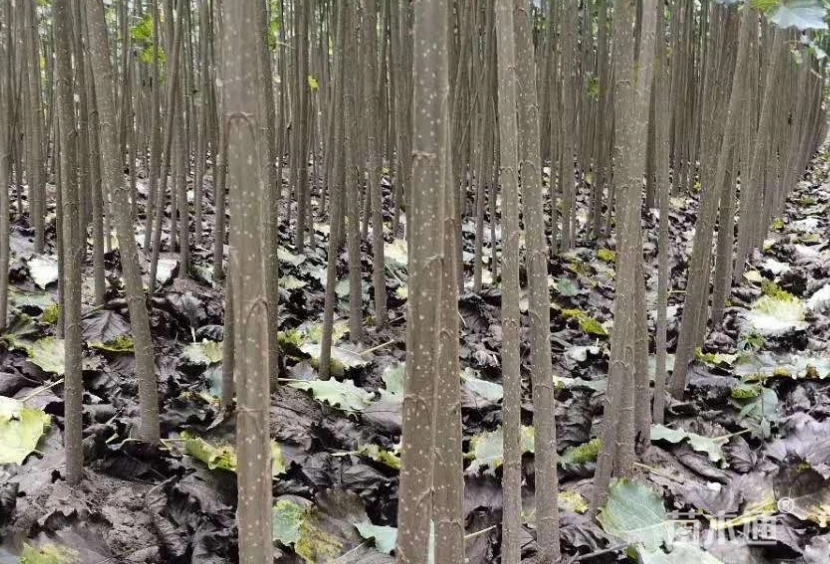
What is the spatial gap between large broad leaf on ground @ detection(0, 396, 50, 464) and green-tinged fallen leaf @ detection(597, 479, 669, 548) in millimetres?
1107

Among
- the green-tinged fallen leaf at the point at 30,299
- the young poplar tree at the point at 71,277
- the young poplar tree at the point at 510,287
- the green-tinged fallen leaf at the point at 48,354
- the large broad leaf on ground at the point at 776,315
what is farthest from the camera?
the large broad leaf on ground at the point at 776,315

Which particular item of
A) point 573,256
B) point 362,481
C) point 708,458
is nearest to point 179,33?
point 362,481

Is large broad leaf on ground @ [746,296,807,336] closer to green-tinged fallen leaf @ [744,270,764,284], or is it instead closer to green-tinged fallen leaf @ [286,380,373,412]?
green-tinged fallen leaf @ [744,270,764,284]

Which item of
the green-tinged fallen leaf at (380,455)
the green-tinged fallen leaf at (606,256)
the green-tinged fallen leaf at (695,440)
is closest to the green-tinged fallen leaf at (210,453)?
the green-tinged fallen leaf at (380,455)

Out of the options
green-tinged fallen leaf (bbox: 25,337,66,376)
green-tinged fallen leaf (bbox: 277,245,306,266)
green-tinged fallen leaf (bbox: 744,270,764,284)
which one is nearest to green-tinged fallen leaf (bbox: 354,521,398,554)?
green-tinged fallen leaf (bbox: 25,337,66,376)

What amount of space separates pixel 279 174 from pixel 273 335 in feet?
5.69

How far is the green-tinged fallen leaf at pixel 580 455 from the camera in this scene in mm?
1630

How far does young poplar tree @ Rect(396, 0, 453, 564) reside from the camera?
0.60m

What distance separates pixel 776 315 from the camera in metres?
3.08

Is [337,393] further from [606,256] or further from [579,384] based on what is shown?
[606,256]

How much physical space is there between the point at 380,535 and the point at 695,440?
2.82 ft

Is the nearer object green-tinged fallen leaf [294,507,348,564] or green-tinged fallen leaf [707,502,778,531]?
green-tinged fallen leaf [294,507,348,564]

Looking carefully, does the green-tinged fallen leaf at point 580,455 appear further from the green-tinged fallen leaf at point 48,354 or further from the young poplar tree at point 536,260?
the green-tinged fallen leaf at point 48,354

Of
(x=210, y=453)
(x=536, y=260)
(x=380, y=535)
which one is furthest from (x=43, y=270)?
(x=536, y=260)
